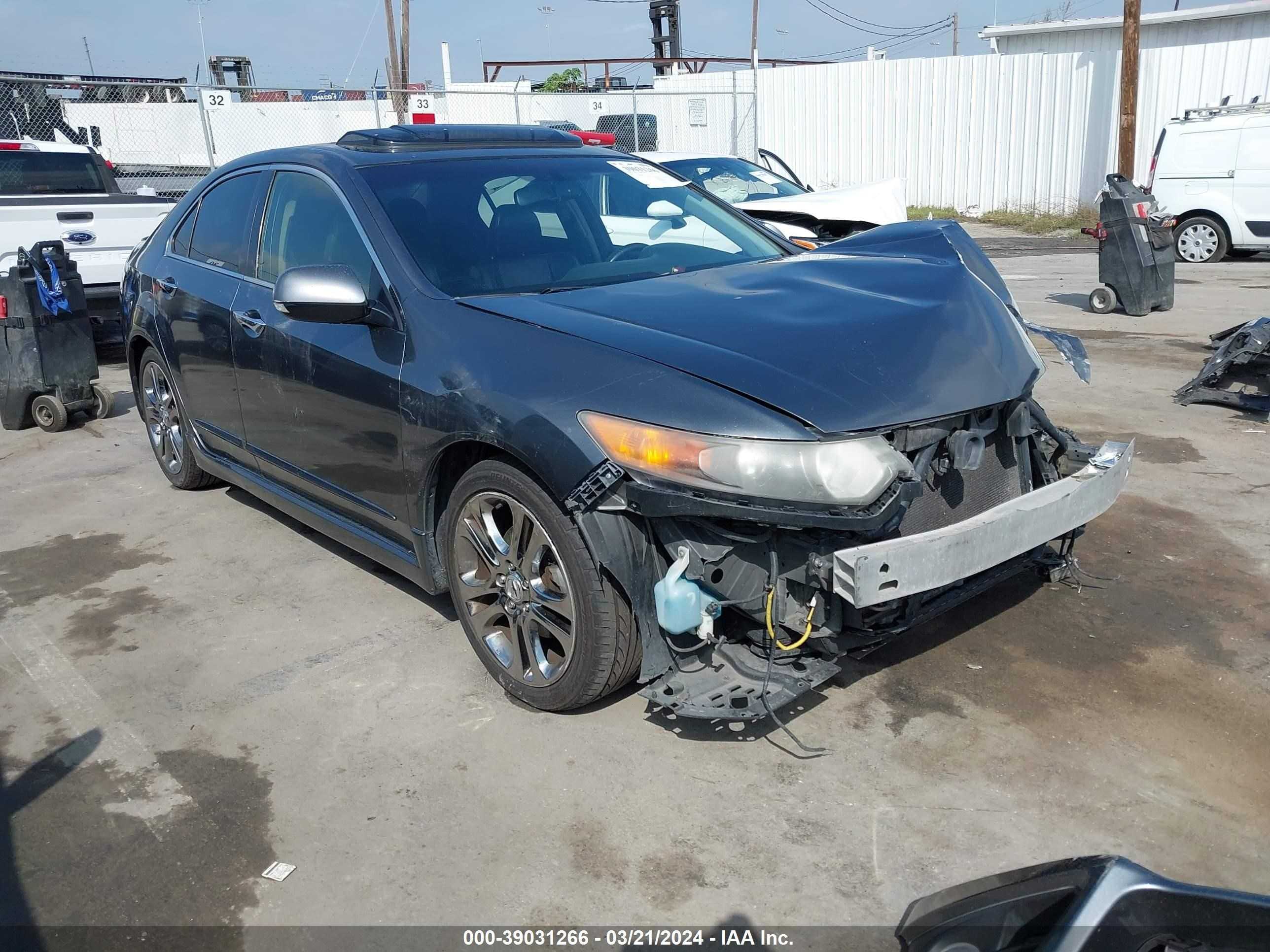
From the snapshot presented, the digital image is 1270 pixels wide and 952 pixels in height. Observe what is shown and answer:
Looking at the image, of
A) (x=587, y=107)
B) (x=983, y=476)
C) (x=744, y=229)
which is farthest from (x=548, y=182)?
(x=587, y=107)

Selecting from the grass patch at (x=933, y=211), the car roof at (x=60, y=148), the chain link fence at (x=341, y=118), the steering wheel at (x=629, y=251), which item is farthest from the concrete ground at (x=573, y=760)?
the grass patch at (x=933, y=211)

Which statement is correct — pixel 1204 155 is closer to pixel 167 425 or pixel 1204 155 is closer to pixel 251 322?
pixel 167 425

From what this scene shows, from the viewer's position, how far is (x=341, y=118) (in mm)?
22891

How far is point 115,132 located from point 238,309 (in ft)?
75.2

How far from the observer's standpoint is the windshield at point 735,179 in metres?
10.6

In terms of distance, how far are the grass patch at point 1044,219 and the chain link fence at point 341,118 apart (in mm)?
5134

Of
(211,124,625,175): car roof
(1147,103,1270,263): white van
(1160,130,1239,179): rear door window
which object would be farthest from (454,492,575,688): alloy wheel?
(1160,130,1239,179): rear door window

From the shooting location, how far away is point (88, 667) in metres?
3.88

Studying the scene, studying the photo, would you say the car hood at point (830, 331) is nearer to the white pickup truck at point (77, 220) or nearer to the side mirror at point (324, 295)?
the side mirror at point (324, 295)

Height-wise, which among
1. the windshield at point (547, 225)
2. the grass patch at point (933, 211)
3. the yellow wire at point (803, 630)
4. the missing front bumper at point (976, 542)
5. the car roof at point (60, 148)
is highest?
the car roof at point (60, 148)

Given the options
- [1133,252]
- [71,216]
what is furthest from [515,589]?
[1133,252]

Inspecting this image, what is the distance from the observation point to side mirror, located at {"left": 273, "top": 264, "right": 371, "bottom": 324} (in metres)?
3.46

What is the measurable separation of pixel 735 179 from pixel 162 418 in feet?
22.3

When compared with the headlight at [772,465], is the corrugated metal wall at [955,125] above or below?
above
